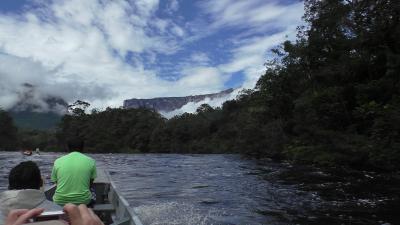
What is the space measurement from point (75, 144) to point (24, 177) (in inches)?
111

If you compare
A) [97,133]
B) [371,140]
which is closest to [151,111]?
[97,133]

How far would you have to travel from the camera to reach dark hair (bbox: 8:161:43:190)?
15.5ft

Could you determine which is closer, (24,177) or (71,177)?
(24,177)

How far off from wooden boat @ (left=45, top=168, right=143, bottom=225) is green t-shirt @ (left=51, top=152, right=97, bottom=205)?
79 centimetres

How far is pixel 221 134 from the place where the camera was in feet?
287

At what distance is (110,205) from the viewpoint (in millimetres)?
9844

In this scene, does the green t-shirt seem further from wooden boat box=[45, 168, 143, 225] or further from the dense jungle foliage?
the dense jungle foliage

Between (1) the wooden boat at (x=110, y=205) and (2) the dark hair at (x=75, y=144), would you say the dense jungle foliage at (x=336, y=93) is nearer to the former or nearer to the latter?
(1) the wooden boat at (x=110, y=205)

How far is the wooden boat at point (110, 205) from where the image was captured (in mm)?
7598

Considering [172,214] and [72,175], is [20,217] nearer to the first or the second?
[72,175]

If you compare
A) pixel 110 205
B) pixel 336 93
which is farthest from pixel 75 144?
pixel 336 93

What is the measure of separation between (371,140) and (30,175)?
86.0ft

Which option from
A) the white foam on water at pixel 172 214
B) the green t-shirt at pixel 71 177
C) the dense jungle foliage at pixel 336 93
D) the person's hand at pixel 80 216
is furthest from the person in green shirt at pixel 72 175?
the dense jungle foliage at pixel 336 93

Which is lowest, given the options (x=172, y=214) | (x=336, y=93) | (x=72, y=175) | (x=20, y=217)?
(x=172, y=214)
